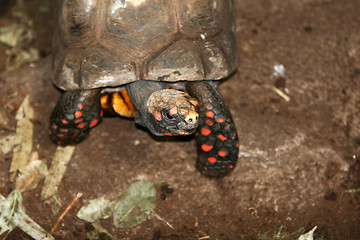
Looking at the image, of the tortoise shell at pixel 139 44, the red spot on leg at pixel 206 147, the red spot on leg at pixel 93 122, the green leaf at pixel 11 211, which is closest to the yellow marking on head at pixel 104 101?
the red spot on leg at pixel 93 122

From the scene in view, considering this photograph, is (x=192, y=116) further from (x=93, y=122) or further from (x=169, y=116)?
(x=93, y=122)

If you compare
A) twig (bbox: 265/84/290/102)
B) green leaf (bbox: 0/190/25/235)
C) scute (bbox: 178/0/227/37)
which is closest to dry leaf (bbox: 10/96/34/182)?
green leaf (bbox: 0/190/25/235)

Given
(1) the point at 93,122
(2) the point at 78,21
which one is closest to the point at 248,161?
(1) the point at 93,122

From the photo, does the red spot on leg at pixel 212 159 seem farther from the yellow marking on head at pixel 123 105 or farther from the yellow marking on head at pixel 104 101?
the yellow marking on head at pixel 104 101

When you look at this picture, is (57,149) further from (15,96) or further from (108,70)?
(108,70)

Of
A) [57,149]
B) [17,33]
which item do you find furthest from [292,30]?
[17,33]
